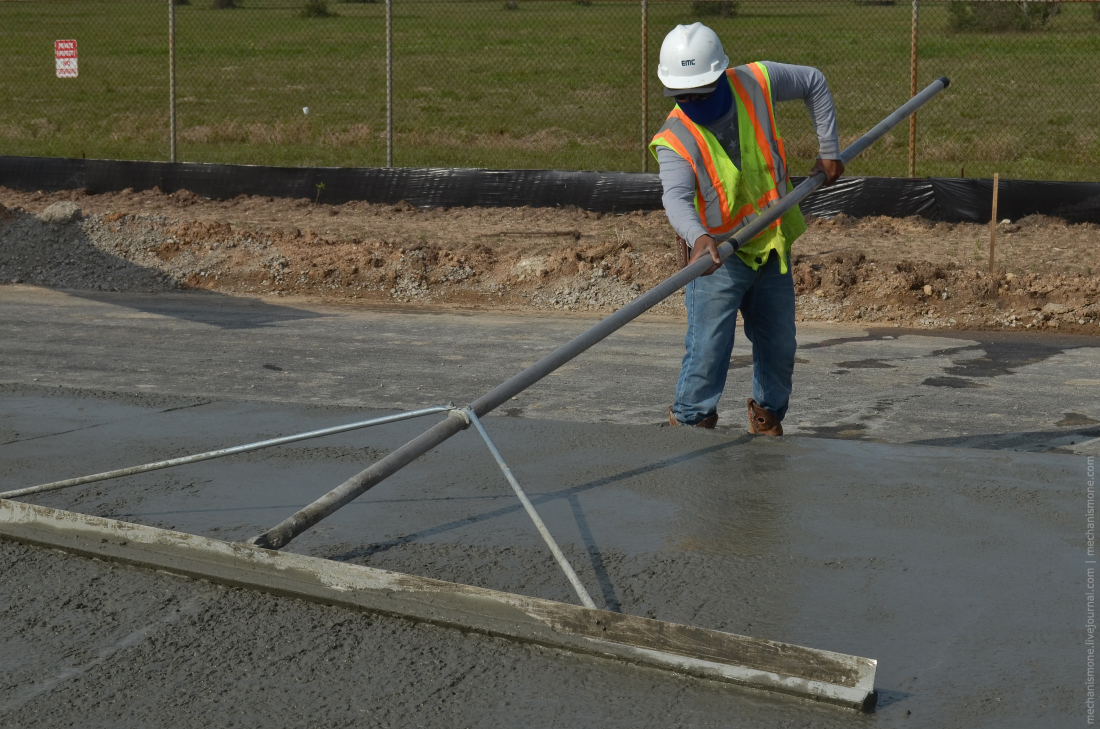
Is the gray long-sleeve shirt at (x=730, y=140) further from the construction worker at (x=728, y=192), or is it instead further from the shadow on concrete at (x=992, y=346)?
the shadow on concrete at (x=992, y=346)

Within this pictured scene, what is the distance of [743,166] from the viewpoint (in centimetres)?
453

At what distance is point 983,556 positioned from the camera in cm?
305

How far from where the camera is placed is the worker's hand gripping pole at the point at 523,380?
3.17 m

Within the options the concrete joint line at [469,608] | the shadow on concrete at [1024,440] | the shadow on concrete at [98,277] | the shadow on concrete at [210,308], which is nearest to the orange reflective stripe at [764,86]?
the shadow on concrete at [1024,440]

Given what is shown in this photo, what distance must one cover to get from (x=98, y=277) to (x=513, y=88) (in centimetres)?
1147

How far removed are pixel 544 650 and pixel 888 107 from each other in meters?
15.6

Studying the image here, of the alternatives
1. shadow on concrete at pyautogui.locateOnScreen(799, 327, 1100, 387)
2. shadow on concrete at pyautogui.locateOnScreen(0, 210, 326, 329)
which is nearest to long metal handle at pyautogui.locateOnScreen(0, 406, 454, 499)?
shadow on concrete at pyautogui.locateOnScreen(799, 327, 1100, 387)

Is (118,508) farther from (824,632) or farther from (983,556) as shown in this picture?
(983,556)

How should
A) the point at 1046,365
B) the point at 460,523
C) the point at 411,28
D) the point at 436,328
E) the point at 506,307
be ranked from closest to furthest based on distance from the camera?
the point at 460,523, the point at 1046,365, the point at 436,328, the point at 506,307, the point at 411,28

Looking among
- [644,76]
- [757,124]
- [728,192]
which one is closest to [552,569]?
[728,192]

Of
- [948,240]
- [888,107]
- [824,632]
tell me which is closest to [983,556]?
[824,632]

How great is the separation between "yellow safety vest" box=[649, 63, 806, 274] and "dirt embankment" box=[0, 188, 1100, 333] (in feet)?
16.0

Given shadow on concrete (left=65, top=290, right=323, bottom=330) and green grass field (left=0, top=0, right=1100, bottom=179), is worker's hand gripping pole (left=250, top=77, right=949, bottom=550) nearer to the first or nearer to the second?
shadow on concrete (left=65, top=290, right=323, bottom=330)

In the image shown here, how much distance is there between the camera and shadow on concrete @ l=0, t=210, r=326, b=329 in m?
9.74
